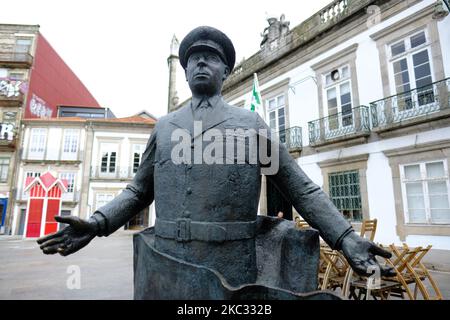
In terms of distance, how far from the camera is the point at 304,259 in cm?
129

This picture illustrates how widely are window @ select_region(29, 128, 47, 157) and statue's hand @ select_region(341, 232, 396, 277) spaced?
23491mm

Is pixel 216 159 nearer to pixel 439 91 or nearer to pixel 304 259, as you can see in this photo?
pixel 304 259

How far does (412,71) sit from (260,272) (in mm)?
9020

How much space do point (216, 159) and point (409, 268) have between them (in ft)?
9.75

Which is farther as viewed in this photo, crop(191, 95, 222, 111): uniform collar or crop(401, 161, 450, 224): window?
crop(401, 161, 450, 224): window

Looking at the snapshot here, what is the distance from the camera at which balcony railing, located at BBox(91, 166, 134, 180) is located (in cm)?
2128

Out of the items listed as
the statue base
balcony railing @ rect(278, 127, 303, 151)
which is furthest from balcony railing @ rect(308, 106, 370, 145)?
the statue base

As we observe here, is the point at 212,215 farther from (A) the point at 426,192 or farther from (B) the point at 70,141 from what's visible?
(B) the point at 70,141

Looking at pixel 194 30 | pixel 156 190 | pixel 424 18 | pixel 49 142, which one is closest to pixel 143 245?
pixel 156 190

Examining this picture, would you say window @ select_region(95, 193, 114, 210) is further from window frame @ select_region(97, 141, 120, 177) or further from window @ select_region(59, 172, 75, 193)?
window @ select_region(59, 172, 75, 193)

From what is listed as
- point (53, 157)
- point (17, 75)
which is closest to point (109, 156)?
point (53, 157)

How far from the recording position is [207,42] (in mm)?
1557

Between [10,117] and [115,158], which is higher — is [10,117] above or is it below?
above

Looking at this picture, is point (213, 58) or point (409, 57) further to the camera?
point (409, 57)
